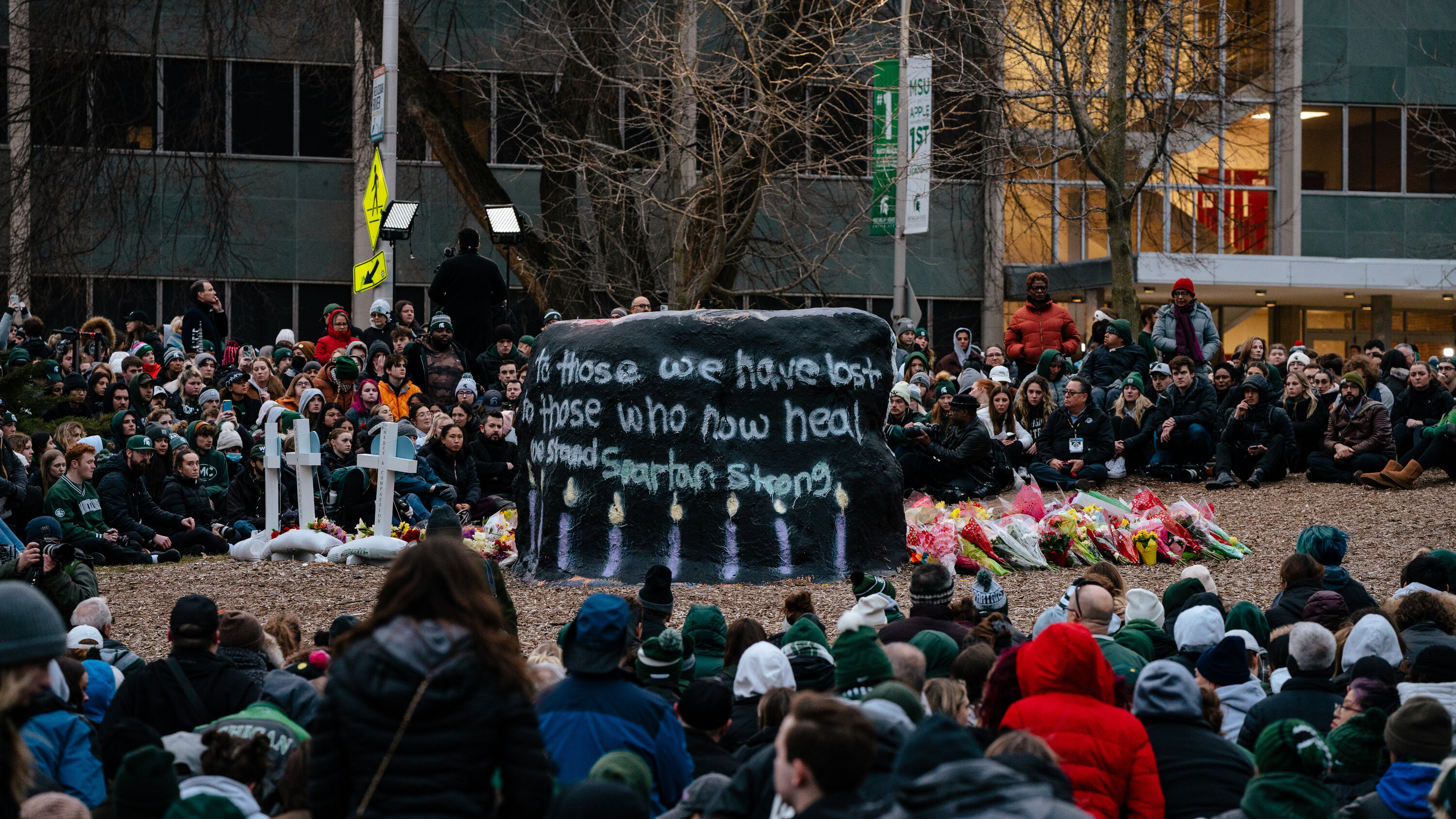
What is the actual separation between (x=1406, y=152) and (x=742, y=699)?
29.4 meters

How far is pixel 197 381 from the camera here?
631 inches

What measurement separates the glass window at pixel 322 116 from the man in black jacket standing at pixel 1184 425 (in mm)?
16341

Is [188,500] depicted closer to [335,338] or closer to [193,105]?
[335,338]

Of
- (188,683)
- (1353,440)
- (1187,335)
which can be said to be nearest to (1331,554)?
(188,683)

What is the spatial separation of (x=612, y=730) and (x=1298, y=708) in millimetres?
2697

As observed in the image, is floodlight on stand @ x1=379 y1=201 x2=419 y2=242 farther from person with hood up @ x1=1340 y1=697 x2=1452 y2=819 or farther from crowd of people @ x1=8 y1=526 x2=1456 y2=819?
person with hood up @ x1=1340 y1=697 x2=1452 y2=819

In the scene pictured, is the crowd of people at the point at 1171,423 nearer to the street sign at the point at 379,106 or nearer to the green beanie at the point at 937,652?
the street sign at the point at 379,106

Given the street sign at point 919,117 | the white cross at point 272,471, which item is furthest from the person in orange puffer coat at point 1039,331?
the white cross at point 272,471

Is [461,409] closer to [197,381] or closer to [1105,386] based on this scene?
[197,381]

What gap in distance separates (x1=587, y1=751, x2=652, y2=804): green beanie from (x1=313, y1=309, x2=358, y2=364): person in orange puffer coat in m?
14.4

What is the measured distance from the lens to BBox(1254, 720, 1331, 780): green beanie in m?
4.59

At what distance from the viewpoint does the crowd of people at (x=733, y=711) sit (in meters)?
3.84

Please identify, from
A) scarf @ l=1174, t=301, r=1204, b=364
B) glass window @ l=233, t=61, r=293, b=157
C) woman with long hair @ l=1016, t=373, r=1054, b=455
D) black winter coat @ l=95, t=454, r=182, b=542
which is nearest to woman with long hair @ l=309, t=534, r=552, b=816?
black winter coat @ l=95, t=454, r=182, b=542

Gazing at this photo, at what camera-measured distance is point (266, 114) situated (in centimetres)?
2875
